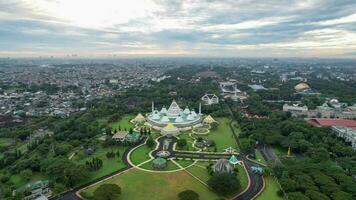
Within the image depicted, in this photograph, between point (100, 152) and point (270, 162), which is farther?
point (100, 152)

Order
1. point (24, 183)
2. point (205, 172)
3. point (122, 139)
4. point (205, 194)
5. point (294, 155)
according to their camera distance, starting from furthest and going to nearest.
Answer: point (122, 139) < point (294, 155) < point (205, 172) < point (24, 183) < point (205, 194)

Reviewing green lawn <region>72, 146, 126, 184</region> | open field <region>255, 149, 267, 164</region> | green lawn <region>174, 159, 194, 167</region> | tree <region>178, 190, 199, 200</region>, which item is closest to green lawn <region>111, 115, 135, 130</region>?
green lawn <region>72, 146, 126, 184</region>

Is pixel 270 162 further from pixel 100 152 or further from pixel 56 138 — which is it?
pixel 56 138

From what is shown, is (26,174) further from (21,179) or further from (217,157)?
(217,157)

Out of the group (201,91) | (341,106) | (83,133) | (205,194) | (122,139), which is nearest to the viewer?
(205,194)

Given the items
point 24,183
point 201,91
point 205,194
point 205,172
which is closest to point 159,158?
point 205,172

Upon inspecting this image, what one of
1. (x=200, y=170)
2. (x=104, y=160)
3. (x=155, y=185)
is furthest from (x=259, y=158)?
(x=104, y=160)

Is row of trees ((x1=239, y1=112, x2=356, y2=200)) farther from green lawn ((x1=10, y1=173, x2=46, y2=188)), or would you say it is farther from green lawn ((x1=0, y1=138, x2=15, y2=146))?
green lawn ((x1=0, y1=138, x2=15, y2=146))

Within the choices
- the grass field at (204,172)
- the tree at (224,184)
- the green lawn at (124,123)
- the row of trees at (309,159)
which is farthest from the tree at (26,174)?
the row of trees at (309,159)
